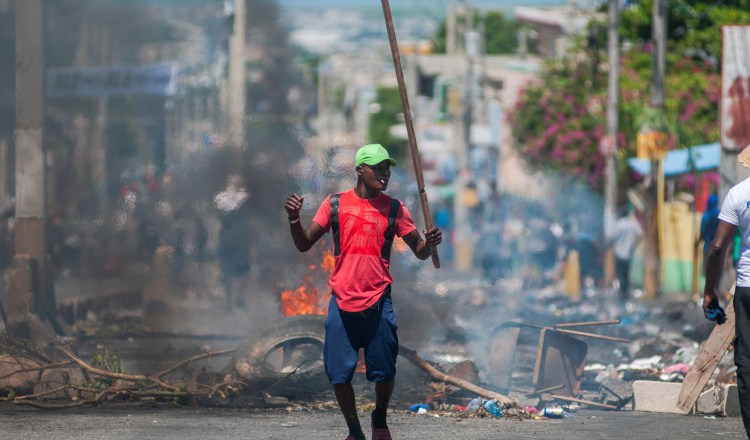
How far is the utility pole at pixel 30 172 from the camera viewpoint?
1222cm

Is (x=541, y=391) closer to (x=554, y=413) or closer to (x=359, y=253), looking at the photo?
(x=554, y=413)

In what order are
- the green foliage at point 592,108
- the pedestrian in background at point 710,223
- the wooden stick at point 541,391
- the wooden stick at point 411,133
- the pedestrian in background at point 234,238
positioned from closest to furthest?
the wooden stick at point 411,133 < the wooden stick at point 541,391 < the pedestrian in background at point 234,238 < the pedestrian in background at point 710,223 < the green foliage at point 592,108

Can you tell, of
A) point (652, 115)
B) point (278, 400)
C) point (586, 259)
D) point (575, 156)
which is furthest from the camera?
point (575, 156)

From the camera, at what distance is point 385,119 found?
7975 centimetres

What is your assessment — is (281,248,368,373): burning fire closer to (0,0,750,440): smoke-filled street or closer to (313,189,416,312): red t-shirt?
(0,0,750,440): smoke-filled street

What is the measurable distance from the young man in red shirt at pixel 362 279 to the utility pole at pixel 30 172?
21.3ft

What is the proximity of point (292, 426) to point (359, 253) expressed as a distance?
5.75ft

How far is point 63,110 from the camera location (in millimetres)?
24672

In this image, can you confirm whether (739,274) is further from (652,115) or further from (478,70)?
(478,70)

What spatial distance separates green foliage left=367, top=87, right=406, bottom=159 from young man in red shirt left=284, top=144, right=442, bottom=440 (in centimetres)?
6834

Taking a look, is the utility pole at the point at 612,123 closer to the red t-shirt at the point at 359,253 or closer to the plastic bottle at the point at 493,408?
the plastic bottle at the point at 493,408

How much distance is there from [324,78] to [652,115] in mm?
58870

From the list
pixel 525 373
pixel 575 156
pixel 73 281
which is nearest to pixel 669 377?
pixel 525 373

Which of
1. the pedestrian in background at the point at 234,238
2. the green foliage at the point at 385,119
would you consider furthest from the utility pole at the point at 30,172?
the green foliage at the point at 385,119
